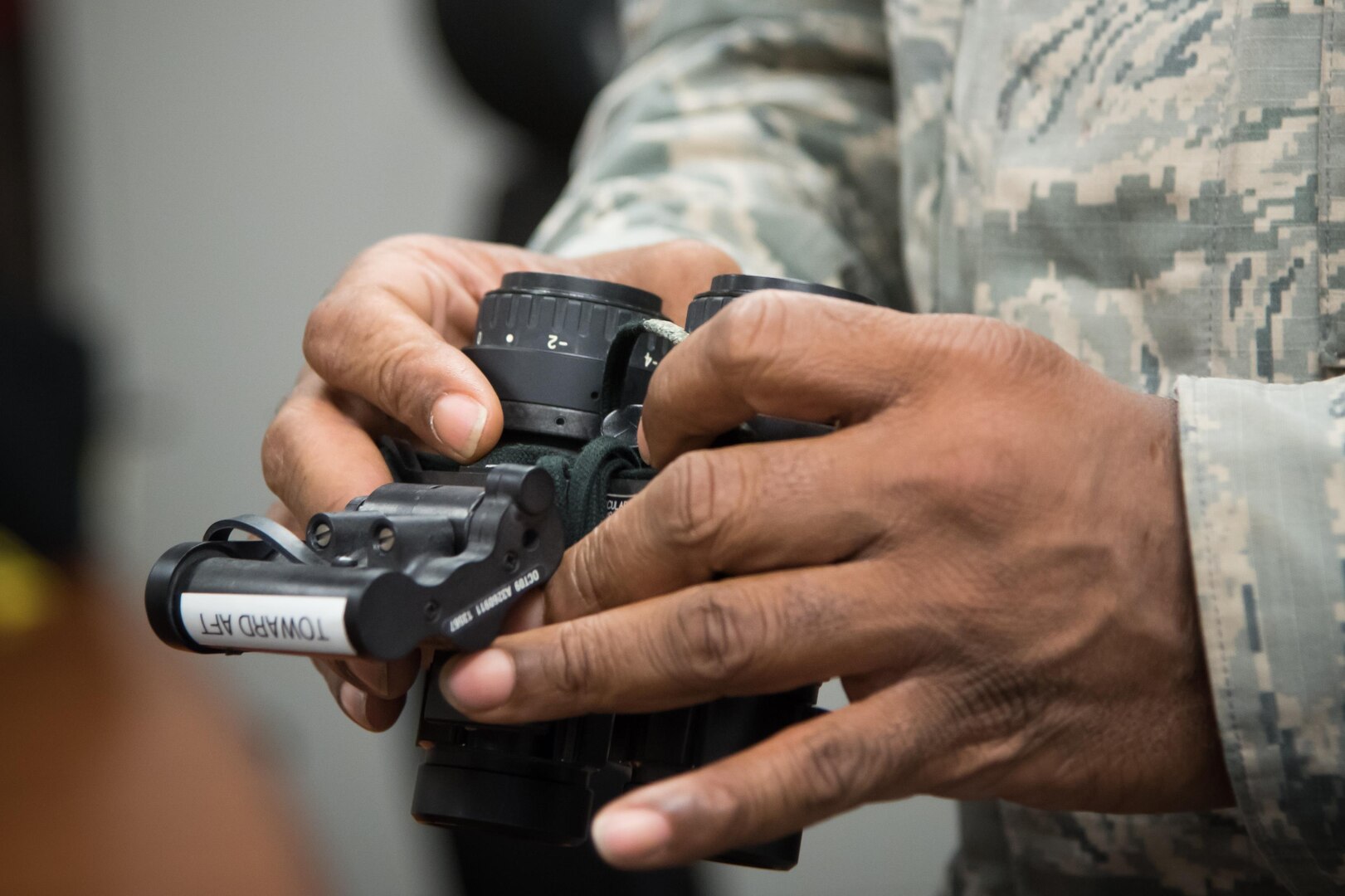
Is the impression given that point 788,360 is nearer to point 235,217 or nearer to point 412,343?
point 412,343

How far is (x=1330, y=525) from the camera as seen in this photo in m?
0.40

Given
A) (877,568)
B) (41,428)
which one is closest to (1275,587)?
(877,568)

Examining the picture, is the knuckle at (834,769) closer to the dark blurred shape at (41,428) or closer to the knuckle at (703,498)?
the knuckle at (703,498)

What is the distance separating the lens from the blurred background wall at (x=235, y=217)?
2.18 metres

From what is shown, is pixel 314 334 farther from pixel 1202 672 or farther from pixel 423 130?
pixel 423 130

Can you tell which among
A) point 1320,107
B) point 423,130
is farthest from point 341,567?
point 423,130

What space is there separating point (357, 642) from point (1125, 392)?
0.28 metres

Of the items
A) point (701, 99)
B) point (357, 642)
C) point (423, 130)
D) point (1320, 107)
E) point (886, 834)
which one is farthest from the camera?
point (423, 130)

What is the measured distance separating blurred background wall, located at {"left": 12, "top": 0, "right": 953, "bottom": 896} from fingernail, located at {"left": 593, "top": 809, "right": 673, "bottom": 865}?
1.71 metres

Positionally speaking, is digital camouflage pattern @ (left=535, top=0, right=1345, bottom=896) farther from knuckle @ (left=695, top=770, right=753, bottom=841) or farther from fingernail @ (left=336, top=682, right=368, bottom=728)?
fingernail @ (left=336, top=682, right=368, bottom=728)

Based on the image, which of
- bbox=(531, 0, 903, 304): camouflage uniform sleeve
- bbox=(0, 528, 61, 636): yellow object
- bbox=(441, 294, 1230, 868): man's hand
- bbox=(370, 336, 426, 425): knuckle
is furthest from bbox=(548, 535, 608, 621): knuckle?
bbox=(0, 528, 61, 636): yellow object

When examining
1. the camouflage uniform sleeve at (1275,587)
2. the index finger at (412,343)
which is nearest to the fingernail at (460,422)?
the index finger at (412,343)

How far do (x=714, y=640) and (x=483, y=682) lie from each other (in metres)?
0.08

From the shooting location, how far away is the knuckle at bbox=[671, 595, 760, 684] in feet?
1.27
